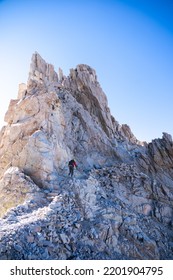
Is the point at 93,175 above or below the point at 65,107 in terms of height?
below

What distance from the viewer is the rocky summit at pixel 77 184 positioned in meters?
11.3

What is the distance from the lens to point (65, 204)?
13.6m

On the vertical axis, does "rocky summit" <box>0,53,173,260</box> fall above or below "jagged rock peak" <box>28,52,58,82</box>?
below

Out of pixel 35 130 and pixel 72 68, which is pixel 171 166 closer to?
pixel 35 130

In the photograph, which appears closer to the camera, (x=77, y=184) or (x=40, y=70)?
(x=77, y=184)

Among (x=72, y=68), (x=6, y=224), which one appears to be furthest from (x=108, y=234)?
(x=72, y=68)

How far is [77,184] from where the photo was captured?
634 inches

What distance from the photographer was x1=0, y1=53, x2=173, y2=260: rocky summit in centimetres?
1127

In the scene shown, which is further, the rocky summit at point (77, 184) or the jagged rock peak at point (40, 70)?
the jagged rock peak at point (40, 70)

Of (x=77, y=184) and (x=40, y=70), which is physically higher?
(x=40, y=70)

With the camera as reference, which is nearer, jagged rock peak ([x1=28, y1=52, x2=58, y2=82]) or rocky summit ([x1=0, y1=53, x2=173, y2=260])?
rocky summit ([x1=0, y1=53, x2=173, y2=260])

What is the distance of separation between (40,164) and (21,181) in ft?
6.72

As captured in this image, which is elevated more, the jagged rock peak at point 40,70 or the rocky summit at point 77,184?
the jagged rock peak at point 40,70
